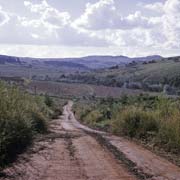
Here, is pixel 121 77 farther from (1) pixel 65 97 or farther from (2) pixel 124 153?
(2) pixel 124 153

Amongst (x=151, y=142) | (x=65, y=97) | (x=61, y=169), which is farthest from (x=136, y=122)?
(x=65, y=97)

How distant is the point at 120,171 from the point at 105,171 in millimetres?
363

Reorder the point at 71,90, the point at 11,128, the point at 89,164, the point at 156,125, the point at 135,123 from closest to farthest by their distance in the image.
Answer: the point at 89,164
the point at 11,128
the point at 156,125
the point at 135,123
the point at 71,90

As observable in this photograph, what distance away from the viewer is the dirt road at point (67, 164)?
41.9 ft

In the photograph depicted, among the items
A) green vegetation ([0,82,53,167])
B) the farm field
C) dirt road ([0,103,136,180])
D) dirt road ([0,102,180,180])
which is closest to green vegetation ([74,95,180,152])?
dirt road ([0,102,180,180])

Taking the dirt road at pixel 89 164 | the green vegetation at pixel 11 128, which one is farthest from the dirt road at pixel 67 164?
the green vegetation at pixel 11 128

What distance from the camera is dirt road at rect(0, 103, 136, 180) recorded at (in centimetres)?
1277

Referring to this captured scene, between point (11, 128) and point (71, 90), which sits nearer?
point (11, 128)

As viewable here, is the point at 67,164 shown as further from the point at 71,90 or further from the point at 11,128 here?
the point at 71,90

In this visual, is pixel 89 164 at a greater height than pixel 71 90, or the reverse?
pixel 89 164

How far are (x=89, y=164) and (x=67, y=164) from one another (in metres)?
0.58

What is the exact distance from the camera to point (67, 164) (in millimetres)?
14742

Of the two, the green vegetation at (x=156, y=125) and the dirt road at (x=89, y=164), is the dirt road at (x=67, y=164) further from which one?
the green vegetation at (x=156, y=125)

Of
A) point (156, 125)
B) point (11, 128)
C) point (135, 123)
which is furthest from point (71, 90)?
point (11, 128)
